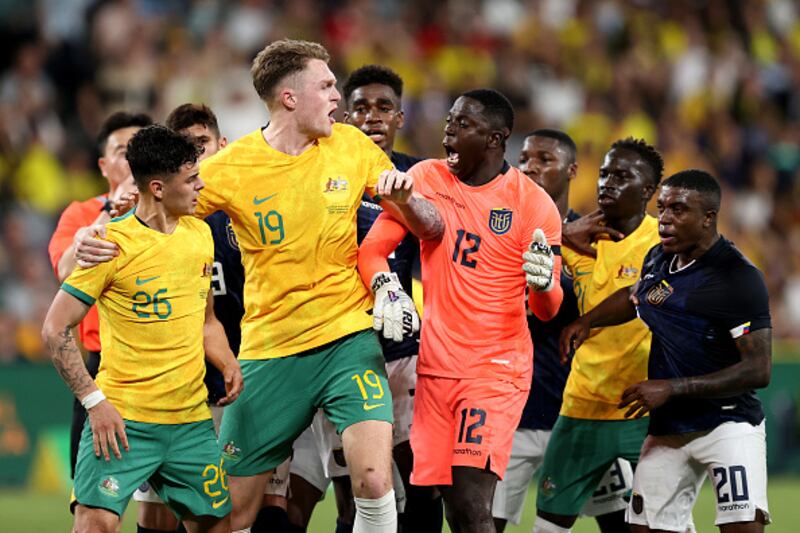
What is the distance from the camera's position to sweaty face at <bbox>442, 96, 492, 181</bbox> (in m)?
7.38

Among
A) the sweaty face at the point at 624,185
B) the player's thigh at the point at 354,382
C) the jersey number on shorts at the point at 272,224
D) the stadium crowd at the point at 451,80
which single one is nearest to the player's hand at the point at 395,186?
the jersey number on shorts at the point at 272,224

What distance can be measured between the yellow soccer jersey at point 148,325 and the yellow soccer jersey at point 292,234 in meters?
0.38

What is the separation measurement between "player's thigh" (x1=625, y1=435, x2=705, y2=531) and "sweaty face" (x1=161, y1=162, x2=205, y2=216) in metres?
3.04

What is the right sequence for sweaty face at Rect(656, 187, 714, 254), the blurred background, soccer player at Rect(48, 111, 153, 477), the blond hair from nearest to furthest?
the blond hair < sweaty face at Rect(656, 187, 714, 254) < soccer player at Rect(48, 111, 153, 477) < the blurred background

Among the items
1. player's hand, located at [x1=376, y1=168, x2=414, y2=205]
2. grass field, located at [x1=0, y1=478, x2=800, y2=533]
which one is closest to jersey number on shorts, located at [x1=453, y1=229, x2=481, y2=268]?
player's hand, located at [x1=376, y1=168, x2=414, y2=205]

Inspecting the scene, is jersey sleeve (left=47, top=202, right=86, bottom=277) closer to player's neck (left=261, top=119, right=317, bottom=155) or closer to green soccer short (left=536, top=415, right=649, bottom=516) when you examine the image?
player's neck (left=261, top=119, right=317, bottom=155)

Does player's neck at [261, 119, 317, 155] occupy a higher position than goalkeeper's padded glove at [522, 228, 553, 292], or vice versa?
player's neck at [261, 119, 317, 155]

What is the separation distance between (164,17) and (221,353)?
447 inches

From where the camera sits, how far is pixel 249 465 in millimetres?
7230

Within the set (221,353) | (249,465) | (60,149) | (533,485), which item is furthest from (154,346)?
(60,149)

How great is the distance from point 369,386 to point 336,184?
1.12 metres

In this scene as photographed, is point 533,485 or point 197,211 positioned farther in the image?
point 533,485

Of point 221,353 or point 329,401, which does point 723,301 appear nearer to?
point 329,401

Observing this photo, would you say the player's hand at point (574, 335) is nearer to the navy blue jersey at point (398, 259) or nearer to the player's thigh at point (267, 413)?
the navy blue jersey at point (398, 259)
